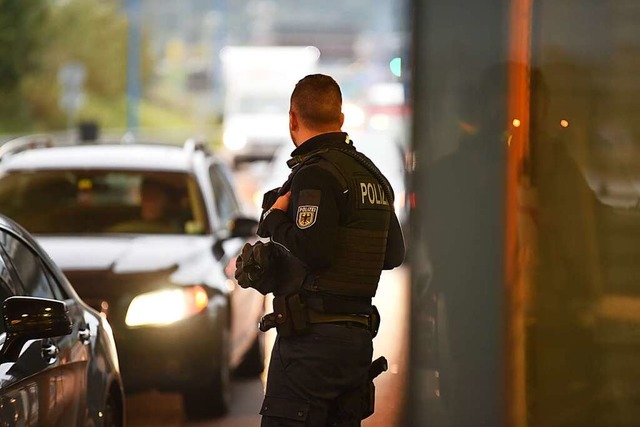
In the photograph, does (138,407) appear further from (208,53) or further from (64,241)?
(208,53)

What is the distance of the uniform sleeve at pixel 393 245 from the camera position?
568cm

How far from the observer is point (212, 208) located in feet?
33.6

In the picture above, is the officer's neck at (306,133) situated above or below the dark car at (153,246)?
above

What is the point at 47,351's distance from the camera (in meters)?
Answer: 5.44

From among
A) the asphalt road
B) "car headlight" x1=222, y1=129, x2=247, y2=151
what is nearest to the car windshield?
the asphalt road

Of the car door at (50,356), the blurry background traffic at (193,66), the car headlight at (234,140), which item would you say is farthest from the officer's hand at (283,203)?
the car headlight at (234,140)

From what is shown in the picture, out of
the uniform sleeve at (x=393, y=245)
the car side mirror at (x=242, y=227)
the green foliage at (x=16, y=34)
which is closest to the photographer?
the uniform sleeve at (x=393, y=245)

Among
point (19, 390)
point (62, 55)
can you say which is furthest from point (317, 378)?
point (62, 55)

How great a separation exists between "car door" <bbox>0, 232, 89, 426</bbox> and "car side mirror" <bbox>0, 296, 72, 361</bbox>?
0.06m

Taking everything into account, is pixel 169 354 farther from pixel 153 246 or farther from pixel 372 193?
pixel 372 193

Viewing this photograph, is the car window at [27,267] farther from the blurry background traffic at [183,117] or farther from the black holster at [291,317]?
the blurry background traffic at [183,117]

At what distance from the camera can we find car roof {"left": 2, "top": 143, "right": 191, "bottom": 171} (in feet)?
34.1

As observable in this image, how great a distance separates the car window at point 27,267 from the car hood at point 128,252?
2728mm

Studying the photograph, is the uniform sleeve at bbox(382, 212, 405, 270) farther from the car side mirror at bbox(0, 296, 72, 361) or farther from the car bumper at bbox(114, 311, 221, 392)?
the car bumper at bbox(114, 311, 221, 392)
